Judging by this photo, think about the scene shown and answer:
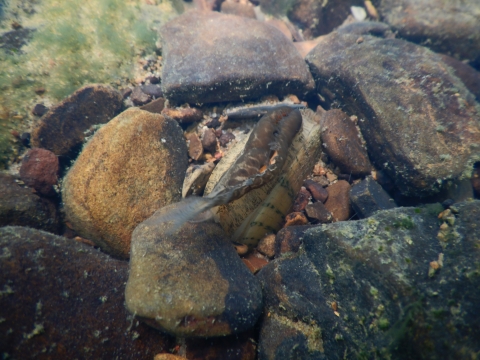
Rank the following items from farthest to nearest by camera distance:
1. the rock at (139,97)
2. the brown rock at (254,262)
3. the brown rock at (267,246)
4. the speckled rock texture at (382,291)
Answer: the rock at (139,97), the brown rock at (267,246), the brown rock at (254,262), the speckled rock texture at (382,291)

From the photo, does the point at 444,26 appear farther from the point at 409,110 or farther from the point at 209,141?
the point at 209,141

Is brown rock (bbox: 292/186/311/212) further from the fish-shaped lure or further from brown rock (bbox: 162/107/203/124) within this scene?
brown rock (bbox: 162/107/203/124)

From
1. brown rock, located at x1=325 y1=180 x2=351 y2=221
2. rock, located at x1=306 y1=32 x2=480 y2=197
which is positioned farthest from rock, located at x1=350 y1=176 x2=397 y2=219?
rock, located at x1=306 y1=32 x2=480 y2=197

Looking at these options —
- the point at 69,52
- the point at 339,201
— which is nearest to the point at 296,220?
the point at 339,201

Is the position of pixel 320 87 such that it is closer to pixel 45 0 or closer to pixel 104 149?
pixel 104 149

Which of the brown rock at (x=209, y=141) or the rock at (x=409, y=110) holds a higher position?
the rock at (x=409, y=110)

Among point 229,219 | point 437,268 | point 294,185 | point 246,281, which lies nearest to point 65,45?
point 229,219

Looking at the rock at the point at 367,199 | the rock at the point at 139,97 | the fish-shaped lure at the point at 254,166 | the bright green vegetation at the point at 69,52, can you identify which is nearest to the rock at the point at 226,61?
the rock at the point at 139,97

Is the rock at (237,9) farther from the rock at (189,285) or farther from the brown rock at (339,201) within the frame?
the rock at (189,285)
